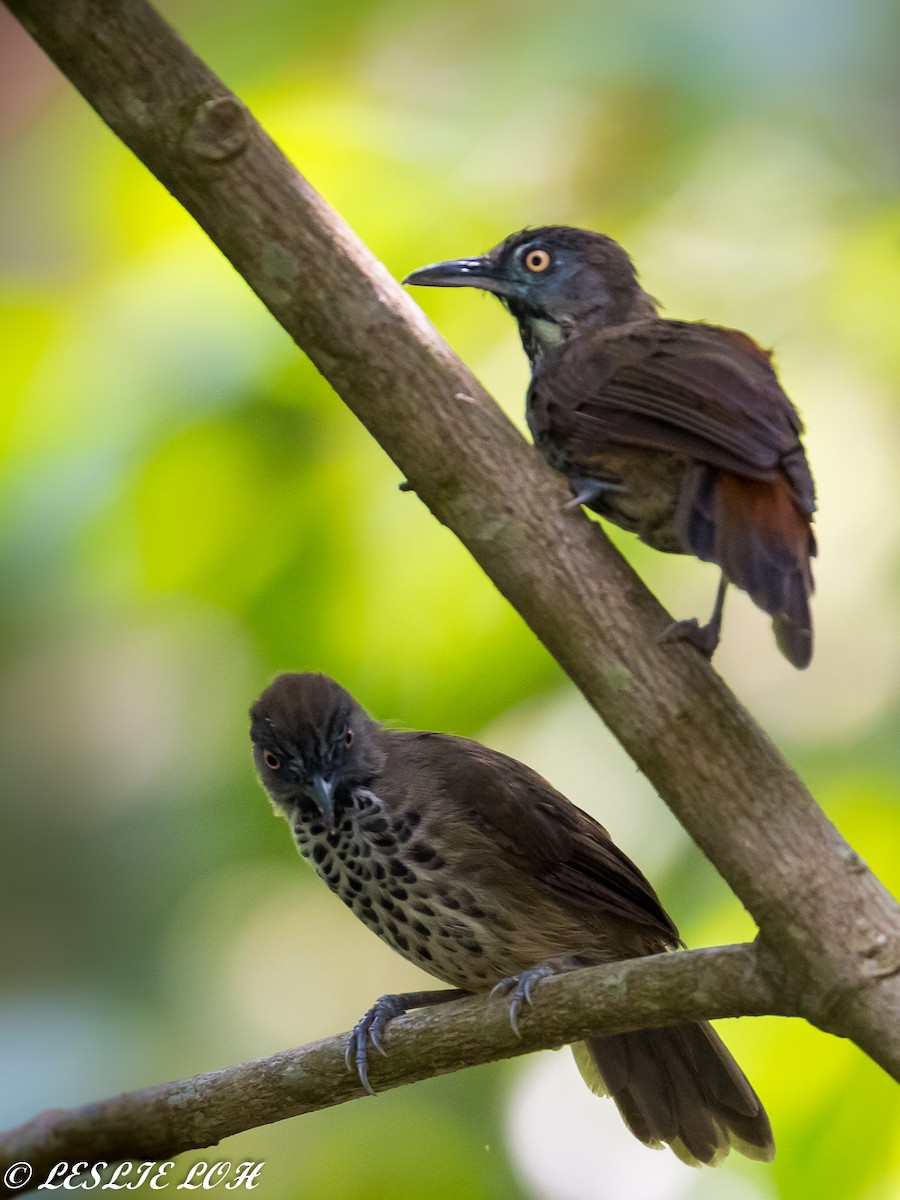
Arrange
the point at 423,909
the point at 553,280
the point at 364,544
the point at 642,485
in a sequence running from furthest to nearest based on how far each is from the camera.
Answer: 1. the point at 364,544
2. the point at 553,280
3. the point at 423,909
4. the point at 642,485

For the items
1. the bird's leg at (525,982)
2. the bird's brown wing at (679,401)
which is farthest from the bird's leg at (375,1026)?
the bird's brown wing at (679,401)

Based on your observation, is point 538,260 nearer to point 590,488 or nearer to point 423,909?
point 590,488

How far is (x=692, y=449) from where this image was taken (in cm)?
258

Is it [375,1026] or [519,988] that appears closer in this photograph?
[519,988]

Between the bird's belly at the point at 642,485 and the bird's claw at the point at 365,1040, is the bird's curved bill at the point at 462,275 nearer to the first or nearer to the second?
the bird's belly at the point at 642,485

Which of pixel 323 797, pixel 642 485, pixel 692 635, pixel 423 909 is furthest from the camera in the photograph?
pixel 323 797

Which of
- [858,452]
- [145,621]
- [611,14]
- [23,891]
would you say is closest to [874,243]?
[858,452]

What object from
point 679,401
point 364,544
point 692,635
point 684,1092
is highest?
point 364,544

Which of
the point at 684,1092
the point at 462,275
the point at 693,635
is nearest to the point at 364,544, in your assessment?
the point at 462,275

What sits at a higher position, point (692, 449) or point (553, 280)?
point (553, 280)

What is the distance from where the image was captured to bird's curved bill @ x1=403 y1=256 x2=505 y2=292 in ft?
10.8

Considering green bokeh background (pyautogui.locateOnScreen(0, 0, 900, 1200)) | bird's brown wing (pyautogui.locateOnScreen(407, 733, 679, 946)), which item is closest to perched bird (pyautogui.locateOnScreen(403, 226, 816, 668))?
bird's brown wing (pyautogui.locateOnScreen(407, 733, 679, 946))

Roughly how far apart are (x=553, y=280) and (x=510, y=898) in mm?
1440

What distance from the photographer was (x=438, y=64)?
5.40 meters
